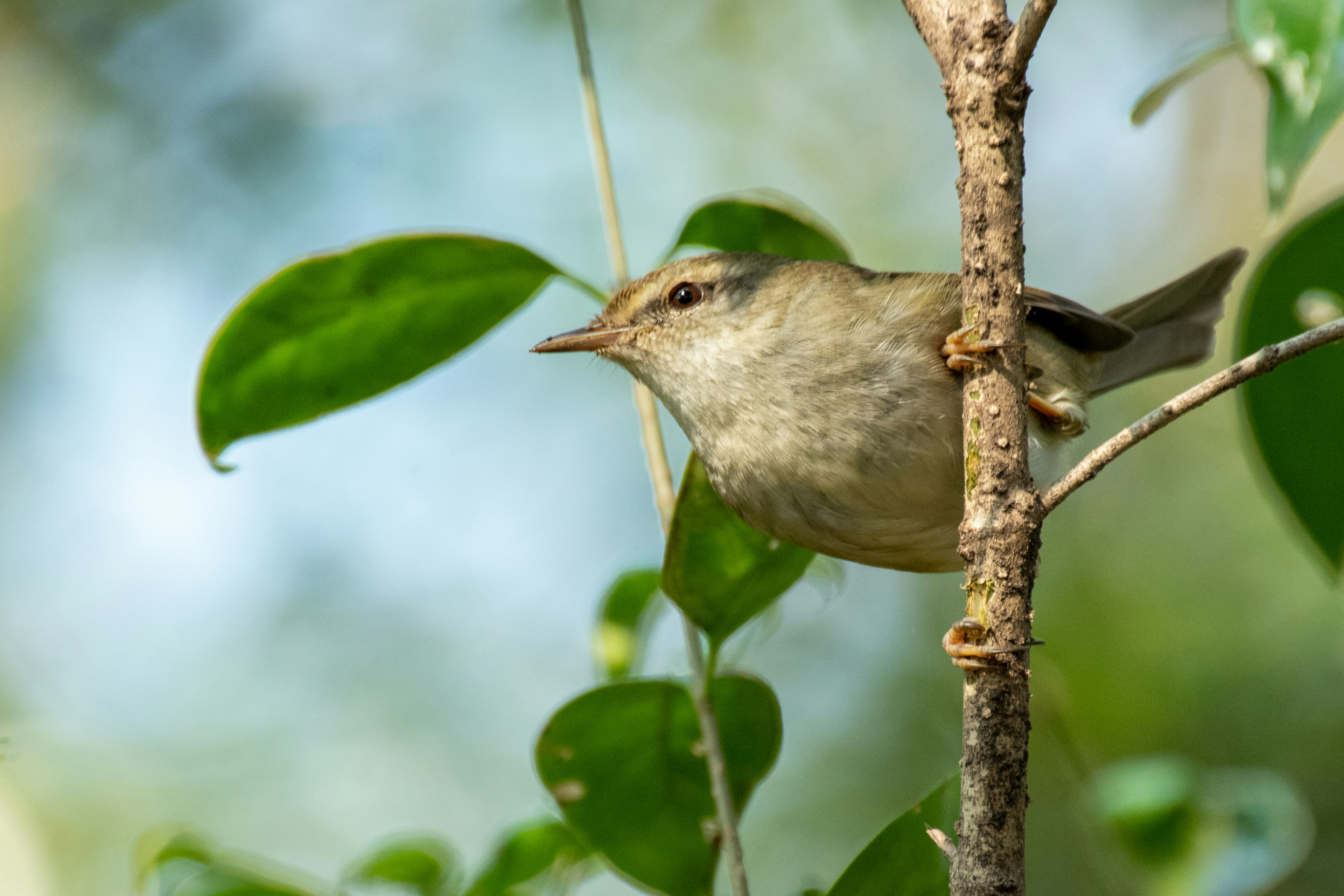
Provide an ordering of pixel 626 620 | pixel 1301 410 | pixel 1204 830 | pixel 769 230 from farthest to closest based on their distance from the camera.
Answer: pixel 626 620
pixel 769 230
pixel 1204 830
pixel 1301 410

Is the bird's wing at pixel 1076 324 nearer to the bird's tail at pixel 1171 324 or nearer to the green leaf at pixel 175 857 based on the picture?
the bird's tail at pixel 1171 324

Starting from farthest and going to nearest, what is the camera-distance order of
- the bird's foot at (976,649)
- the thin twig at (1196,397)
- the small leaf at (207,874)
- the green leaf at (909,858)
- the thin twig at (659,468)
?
1. the thin twig at (659,468)
2. the small leaf at (207,874)
3. the green leaf at (909,858)
4. the bird's foot at (976,649)
5. the thin twig at (1196,397)

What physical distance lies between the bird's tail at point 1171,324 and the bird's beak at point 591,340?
1430 mm

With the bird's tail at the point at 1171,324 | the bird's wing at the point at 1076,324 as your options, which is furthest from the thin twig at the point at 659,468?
the bird's tail at the point at 1171,324

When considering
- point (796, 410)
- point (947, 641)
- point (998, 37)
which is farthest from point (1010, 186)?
point (796, 410)

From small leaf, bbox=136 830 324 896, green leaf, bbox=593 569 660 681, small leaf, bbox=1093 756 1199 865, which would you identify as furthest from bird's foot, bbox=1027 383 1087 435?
small leaf, bbox=136 830 324 896

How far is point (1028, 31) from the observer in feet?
4.76

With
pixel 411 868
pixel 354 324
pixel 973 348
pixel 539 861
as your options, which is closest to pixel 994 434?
pixel 973 348

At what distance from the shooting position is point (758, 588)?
6.70 feet

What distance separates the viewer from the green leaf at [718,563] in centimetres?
193

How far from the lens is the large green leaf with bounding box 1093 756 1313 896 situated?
2010mm

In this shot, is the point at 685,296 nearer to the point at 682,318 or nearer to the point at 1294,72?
the point at 682,318

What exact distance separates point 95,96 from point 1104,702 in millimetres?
8605

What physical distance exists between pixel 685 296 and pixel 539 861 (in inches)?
57.9
